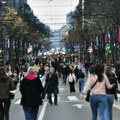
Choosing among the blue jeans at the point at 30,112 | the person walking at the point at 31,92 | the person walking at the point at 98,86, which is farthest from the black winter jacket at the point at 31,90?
the person walking at the point at 98,86

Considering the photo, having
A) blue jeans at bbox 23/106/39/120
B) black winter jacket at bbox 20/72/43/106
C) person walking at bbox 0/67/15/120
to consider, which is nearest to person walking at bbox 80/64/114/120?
black winter jacket at bbox 20/72/43/106

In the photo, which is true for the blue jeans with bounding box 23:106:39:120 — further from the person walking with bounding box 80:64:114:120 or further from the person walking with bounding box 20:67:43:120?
the person walking with bounding box 80:64:114:120

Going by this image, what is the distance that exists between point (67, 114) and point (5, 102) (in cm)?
582

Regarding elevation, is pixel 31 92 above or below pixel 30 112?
above

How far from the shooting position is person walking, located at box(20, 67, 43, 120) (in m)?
13.6

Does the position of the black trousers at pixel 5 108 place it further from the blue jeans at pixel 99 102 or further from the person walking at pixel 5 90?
the blue jeans at pixel 99 102

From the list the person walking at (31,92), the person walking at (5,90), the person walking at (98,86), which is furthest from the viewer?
the person walking at (5,90)

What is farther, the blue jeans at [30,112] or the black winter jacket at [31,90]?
the blue jeans at [30,112]

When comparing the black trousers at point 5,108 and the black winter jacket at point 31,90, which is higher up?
the black winter jacket at point 31,90

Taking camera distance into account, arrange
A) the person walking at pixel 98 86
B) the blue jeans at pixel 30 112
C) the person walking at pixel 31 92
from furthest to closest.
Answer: the blue jeans at pixel 30 112 → the person walking at pixel 31 92 → the person walking at pixel 98 86

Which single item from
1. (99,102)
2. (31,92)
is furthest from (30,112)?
(99,102)

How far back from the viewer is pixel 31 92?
13688 millimetres

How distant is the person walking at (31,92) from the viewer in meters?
13.6

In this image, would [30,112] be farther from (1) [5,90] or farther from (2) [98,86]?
(2) [98,86]
